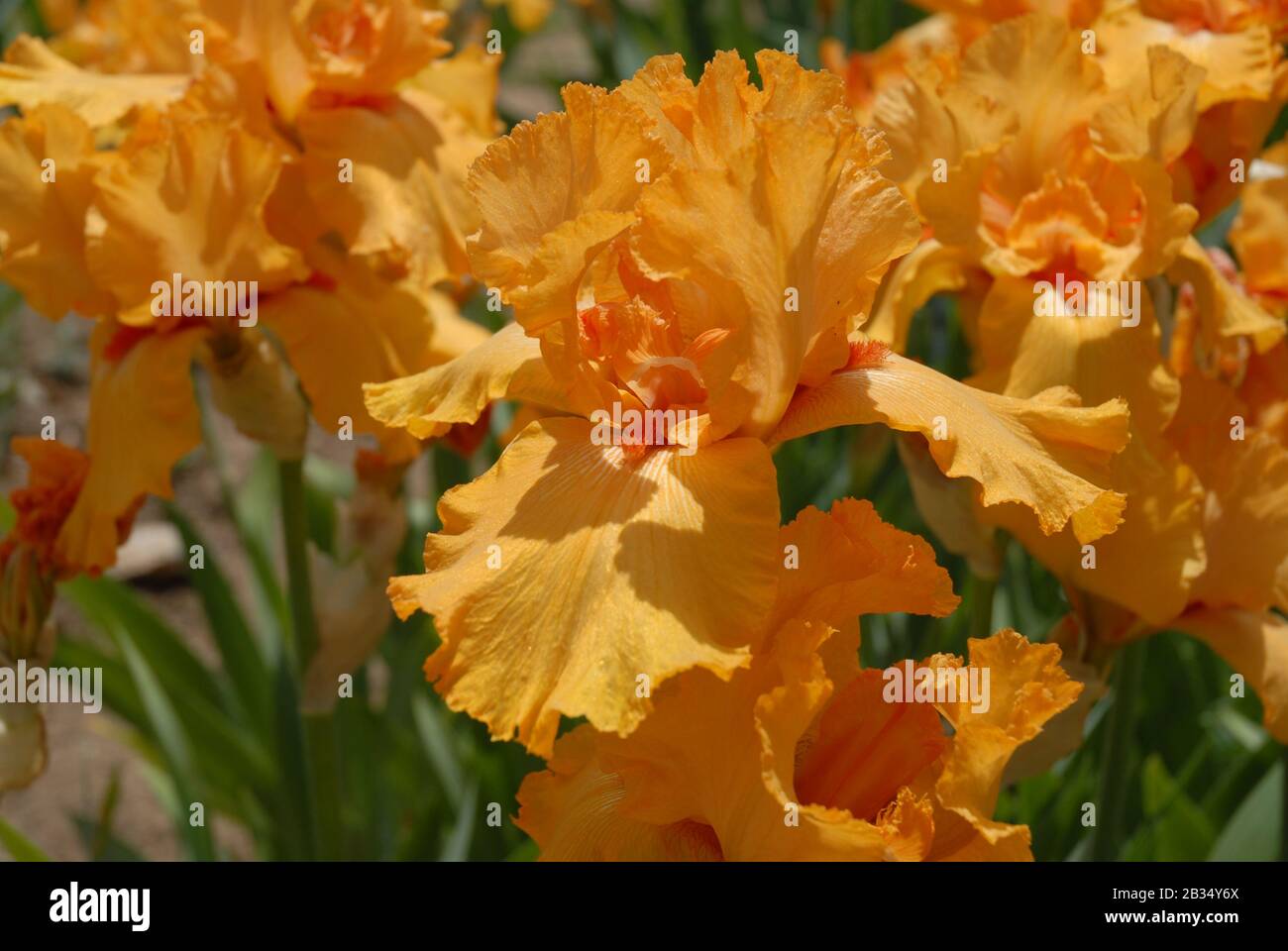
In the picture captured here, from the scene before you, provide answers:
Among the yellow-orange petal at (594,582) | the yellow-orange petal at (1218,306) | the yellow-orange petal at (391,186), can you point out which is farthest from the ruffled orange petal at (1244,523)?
the yellow-orange petal at (391,186)

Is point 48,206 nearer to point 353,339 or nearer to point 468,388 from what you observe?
point 353,339

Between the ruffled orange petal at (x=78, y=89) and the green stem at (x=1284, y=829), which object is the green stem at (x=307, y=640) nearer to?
the ruffled orange petal at (x=78, y=89)

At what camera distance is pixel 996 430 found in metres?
1.21

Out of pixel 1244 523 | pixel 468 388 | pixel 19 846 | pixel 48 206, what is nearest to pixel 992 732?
pixel 468 388

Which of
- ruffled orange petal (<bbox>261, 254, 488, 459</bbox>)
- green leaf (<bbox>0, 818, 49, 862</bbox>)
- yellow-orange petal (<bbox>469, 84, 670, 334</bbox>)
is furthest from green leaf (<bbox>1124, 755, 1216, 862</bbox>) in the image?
green leaf (<bbox>0, 818, 49, 862</bbox>)

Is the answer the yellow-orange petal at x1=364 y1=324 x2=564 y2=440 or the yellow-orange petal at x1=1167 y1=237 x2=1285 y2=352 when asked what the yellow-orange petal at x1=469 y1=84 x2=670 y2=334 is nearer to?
the yellow-orange petal at x1=364 y1=324 x2=564 y2=440

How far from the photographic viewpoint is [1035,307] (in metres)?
1.73

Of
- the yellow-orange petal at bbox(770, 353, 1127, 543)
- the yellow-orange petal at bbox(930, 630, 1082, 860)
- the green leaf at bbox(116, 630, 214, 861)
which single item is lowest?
the green leaf at bbox(116, 630, 214, 861)

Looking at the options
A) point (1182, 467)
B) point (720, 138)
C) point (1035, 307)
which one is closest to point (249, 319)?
point (720, 138)

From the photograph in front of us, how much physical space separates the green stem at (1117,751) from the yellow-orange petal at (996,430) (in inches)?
31.2

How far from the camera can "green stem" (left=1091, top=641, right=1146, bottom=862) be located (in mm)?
1913

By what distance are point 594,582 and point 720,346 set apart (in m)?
0.25

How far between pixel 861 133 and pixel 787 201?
150mm
